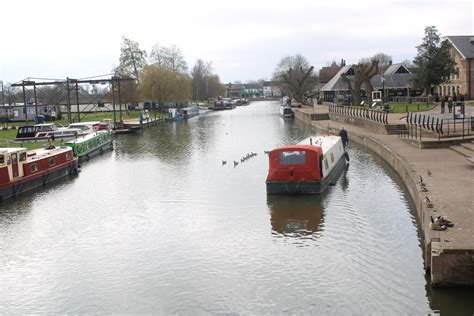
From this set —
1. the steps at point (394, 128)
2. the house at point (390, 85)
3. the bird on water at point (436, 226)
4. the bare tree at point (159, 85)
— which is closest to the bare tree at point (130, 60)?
the bare tree at point (159, 85)

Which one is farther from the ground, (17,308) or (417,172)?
(417,172)

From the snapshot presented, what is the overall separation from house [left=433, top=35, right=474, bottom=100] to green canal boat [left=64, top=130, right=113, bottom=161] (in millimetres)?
37506

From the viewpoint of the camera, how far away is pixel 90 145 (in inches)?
1630

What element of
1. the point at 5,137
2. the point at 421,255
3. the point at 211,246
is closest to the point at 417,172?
the point at 421,255

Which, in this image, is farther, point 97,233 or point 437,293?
point 97,233

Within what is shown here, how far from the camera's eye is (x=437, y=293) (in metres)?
12.9

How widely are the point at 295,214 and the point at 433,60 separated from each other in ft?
144

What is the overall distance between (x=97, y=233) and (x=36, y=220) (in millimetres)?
3765

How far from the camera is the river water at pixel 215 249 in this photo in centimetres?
1355

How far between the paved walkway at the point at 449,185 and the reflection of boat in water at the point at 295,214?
3891 mm

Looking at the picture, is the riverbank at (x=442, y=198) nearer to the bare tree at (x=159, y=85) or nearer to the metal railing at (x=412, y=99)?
the metal railing at (x=412, y=99)

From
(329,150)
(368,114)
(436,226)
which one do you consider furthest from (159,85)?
(436,226)

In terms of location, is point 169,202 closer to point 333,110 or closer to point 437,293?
point 437,293

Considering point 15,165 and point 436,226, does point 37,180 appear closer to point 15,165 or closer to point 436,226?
point 15,165
